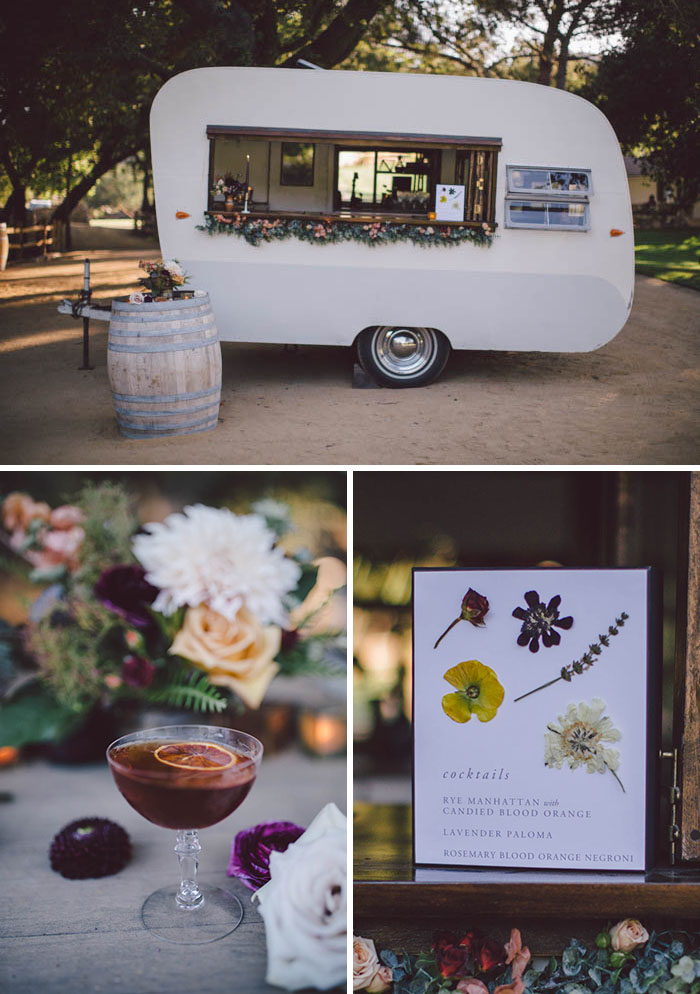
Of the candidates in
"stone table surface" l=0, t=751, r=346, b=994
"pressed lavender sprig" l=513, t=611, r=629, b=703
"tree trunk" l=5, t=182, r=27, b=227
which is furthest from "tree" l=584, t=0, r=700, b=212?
"stone table surface" l=0, t=751, r=346, b=994

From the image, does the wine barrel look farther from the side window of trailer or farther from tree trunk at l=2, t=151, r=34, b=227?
tree trunk at l=2, t=151, r=34, b=227

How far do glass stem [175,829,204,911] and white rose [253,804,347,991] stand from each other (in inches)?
5.5

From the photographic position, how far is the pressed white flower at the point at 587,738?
2041mm

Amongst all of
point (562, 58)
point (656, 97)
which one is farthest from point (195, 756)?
point (562, 58)

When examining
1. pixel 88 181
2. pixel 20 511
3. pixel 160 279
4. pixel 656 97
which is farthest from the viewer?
pixel 88 181

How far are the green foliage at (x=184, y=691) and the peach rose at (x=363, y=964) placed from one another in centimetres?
62

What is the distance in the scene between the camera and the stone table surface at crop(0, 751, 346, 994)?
5.74ft

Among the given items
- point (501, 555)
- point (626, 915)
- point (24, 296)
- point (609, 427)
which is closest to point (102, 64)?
point (24, 296)

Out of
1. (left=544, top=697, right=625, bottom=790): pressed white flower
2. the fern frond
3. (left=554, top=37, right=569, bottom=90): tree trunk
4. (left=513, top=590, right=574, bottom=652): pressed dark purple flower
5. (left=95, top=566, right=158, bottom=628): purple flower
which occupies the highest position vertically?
(left=554, top=37, right=569, bottom=90): tree trunk

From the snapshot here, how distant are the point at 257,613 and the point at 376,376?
5.58 meters

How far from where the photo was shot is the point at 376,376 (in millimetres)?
7336

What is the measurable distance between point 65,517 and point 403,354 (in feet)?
18.6

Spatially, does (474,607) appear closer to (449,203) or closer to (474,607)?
(474,607)

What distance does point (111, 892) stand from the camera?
6.28ft
